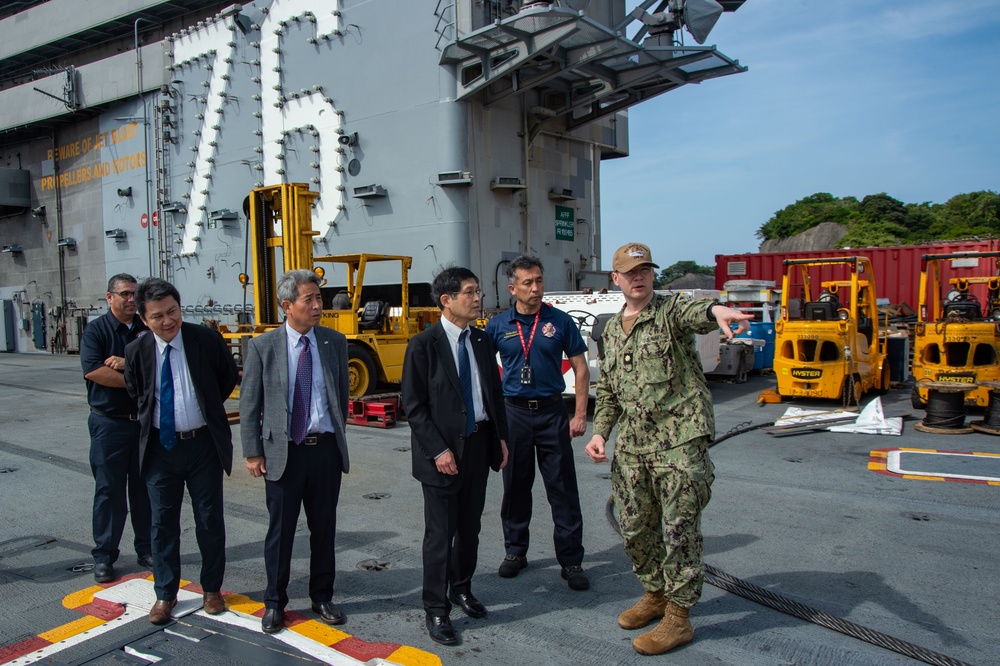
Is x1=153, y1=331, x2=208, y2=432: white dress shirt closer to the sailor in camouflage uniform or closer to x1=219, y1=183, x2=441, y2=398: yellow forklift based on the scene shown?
the sailor in camouflage uniform

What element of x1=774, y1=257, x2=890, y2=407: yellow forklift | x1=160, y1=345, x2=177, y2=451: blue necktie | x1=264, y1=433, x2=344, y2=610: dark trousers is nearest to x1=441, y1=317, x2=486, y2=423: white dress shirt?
x1=264, y1=433, x2=344, y2=610: dark trousers

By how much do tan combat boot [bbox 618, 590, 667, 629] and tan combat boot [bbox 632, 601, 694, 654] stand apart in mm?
180

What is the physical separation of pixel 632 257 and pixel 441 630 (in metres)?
2.13

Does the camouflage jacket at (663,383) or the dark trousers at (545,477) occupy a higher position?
the camouflage jacket at (663,383)

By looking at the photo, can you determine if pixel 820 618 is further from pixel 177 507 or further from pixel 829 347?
pixel 829 347

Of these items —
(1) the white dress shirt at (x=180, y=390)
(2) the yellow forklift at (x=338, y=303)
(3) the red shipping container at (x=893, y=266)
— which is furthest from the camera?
(3) the red shipping container at (x=893, y=266)

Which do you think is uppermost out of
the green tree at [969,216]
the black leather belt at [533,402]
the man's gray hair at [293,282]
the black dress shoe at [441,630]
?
the green tree at [969,216]

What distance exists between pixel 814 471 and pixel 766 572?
311cm

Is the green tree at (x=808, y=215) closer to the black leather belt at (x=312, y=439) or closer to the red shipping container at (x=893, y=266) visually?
the red shipping container at (x=893, y=266)

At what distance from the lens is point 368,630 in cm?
387

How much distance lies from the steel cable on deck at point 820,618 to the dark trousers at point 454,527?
136cm

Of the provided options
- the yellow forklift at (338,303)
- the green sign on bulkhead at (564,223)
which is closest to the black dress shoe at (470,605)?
the yellow forklift at (338,303)

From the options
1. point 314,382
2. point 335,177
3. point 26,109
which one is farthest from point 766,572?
point 26,109

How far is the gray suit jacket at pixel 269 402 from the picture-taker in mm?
3848
